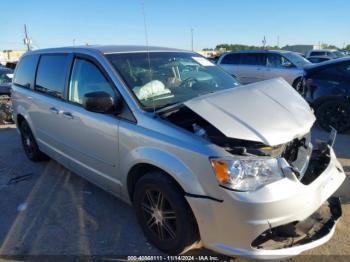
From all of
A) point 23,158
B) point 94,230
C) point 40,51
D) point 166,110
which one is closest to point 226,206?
point 166,110

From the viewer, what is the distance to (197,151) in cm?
282

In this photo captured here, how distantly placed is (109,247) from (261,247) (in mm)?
1471

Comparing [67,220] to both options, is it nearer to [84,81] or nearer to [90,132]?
[90,132]

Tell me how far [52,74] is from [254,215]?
3407 mm

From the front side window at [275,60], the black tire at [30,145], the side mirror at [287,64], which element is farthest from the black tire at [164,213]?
the front side window at [275,60]

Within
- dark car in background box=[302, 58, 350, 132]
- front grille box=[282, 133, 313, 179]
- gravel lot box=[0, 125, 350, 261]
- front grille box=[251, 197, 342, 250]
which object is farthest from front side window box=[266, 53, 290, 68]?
front grille box=[251, 197, 342, 250]

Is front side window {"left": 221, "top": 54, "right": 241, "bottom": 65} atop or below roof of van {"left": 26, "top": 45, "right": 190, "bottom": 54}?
below

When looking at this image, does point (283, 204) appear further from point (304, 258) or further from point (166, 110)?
point (166, 110)

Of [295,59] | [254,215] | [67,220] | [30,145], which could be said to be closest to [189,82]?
[254,215]

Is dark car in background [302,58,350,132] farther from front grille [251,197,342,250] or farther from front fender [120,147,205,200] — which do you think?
front fender [120,147,205,200]

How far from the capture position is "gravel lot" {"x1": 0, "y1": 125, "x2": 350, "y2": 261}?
3.51 metres

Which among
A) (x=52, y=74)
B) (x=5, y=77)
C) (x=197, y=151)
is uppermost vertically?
(x=52, y=74)

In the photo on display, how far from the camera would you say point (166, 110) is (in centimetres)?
339

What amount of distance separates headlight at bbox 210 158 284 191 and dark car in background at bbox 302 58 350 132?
514cm
